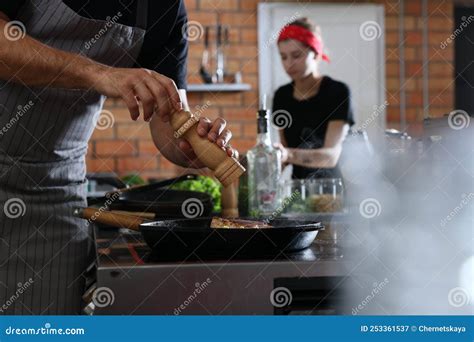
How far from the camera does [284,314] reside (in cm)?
92

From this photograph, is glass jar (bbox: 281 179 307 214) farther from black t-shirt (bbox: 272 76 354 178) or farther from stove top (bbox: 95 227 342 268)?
black t-shirt (bbox: 272 76 354 178)

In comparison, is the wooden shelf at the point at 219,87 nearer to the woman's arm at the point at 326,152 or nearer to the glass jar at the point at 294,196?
the woman's arm at the point at 326,152

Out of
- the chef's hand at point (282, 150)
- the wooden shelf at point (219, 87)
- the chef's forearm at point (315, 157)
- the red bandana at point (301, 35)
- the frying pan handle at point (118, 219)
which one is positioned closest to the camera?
the frying pan handle at point (118, 219)

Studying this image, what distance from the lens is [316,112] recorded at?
9.18 feet

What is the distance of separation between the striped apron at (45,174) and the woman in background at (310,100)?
140 centimetres

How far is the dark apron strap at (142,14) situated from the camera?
1327mm

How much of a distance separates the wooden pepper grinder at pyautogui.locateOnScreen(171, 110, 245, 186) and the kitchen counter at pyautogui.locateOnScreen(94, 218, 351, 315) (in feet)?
0.35

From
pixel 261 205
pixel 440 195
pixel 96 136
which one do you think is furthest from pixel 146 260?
pixel 96 136

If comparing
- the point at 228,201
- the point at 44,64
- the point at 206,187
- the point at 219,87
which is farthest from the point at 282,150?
the point at 219,87

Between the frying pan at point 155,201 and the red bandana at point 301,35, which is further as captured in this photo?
the red bandana at point 301,35

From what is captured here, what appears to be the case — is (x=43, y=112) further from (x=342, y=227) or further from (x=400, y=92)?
(x=400, y=92)

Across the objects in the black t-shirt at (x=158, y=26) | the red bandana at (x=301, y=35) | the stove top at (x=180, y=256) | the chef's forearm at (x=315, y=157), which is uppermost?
the red bandana at (x=301, y=35)

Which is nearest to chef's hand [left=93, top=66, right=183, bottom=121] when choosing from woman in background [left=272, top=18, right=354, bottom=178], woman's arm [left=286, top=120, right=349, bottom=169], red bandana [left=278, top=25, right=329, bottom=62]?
woman's arm [left=286, top=120, right=349, bottom=169]

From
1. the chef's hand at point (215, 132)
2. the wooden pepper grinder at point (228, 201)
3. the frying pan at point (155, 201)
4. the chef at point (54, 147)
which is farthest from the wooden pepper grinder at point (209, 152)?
the wooden pepper grinder at point (228, 201)
